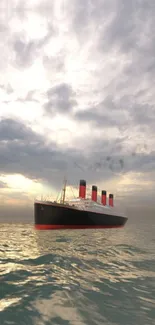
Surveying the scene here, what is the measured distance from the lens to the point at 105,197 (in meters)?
68.2

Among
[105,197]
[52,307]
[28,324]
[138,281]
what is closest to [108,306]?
[52,307]

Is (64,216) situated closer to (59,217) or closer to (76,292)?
(59,217)

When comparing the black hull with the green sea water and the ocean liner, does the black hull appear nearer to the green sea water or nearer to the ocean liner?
the ocean liner

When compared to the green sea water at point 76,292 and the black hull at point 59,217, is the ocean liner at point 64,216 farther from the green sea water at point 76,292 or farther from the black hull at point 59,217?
the green sea water at point 76,292

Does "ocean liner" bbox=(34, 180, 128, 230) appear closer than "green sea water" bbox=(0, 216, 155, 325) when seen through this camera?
No

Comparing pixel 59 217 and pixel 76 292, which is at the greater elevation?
pixel 76 292

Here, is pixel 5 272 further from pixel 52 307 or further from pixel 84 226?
pixel 84 226

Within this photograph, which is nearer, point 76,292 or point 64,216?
point 76,292

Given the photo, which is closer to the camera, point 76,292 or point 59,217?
point 76,292

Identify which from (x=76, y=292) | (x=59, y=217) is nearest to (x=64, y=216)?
(x=59, y=217)

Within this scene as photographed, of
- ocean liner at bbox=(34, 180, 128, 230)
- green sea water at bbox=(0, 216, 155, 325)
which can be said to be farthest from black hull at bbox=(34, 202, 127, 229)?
green sea water at bbox=(0, 216, 155, 325)

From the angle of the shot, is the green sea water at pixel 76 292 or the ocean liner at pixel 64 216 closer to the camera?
the green sea water at pixel 76 292

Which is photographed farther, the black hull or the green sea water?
the black hull

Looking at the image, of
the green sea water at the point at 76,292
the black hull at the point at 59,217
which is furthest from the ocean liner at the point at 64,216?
the green sea water at the point at 76,292
